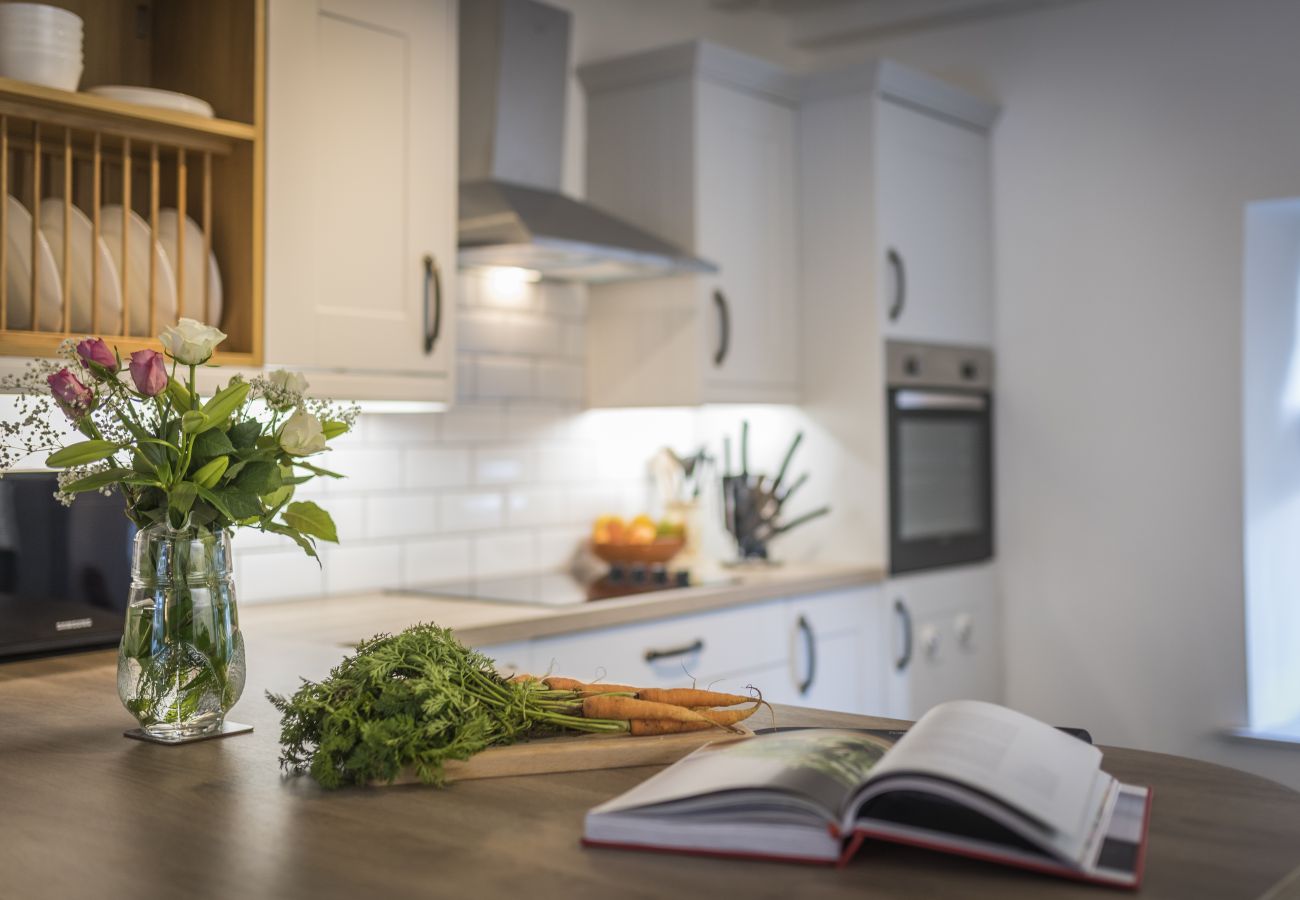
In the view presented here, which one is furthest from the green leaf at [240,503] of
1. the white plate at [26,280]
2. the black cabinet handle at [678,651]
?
the black cabinet handle at [678,651]

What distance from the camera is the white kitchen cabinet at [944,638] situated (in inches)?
142

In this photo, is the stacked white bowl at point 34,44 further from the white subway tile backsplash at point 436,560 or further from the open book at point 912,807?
Result: the open book at point 912,807

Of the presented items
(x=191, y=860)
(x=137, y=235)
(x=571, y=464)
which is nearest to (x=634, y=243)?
(x=571, y=464)

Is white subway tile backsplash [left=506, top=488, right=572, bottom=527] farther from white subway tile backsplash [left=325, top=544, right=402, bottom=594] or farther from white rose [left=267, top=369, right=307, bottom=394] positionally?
white rose [left=267, top=369, right=307, bottom=394]

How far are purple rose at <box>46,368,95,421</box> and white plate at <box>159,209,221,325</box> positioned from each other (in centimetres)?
99

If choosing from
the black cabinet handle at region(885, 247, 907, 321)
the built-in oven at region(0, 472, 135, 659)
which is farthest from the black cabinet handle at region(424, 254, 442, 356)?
the black cabinet handle at region(885, 247, 907, 321)

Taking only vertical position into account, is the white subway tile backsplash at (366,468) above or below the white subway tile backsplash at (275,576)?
above

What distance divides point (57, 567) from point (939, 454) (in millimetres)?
2470

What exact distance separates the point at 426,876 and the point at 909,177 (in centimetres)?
307

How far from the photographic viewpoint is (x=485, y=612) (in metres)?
2.67

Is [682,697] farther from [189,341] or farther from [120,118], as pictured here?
[120,118]

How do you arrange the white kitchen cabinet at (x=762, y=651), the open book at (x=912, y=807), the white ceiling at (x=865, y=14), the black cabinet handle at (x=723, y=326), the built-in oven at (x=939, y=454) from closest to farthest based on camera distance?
the open book at (x=912, y=807) < the white kitchen cabinet at (x=762, y=651) < the black cabinet handle at (x=723, y=326) < the built-in oven at (x=939, y=454) < the white ceiling at (x=865, y=14)

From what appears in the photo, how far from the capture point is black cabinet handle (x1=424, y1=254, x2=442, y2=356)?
2.79 meters

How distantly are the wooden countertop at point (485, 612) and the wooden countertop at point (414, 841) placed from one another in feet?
3.29
